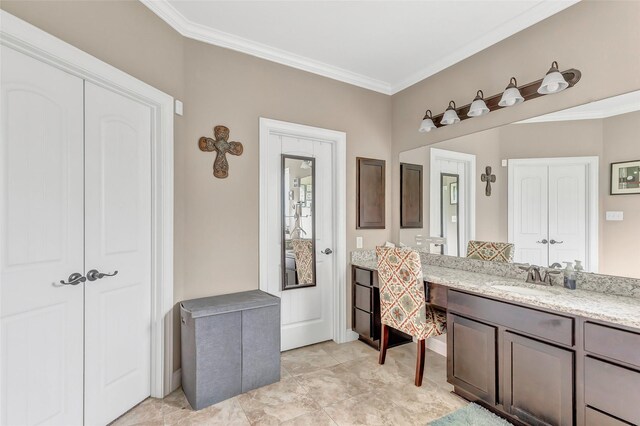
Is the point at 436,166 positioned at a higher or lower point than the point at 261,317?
higher

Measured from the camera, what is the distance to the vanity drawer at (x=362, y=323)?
3.00 meters

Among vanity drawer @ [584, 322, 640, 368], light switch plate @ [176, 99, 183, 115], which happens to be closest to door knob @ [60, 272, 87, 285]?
light switch plate @ [176, 99, 183, 115]

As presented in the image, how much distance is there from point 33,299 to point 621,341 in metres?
2.81

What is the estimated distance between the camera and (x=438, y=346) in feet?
9.64

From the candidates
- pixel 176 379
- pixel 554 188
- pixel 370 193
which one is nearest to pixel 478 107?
pixel 554 188

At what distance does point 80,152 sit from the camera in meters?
1.73

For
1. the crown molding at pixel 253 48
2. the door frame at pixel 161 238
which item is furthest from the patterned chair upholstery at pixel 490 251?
the door frame at pixel 161 238

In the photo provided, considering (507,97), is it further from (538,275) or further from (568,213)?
(538,275)

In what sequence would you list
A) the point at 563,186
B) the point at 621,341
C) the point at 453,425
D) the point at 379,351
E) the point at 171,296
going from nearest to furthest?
the point at 621,341
the point at 453,425
the point at 563,186
the point at 171,296
the point at 379,351

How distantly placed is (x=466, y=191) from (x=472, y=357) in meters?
1.37

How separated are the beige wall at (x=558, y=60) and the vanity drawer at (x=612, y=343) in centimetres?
139

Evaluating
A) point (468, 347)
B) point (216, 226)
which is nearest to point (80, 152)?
point (216, 226)

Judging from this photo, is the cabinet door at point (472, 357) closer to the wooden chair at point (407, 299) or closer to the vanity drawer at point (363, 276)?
the wooden chair at point (407, 299)

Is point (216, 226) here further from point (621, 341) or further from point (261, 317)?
point (621, 341)
